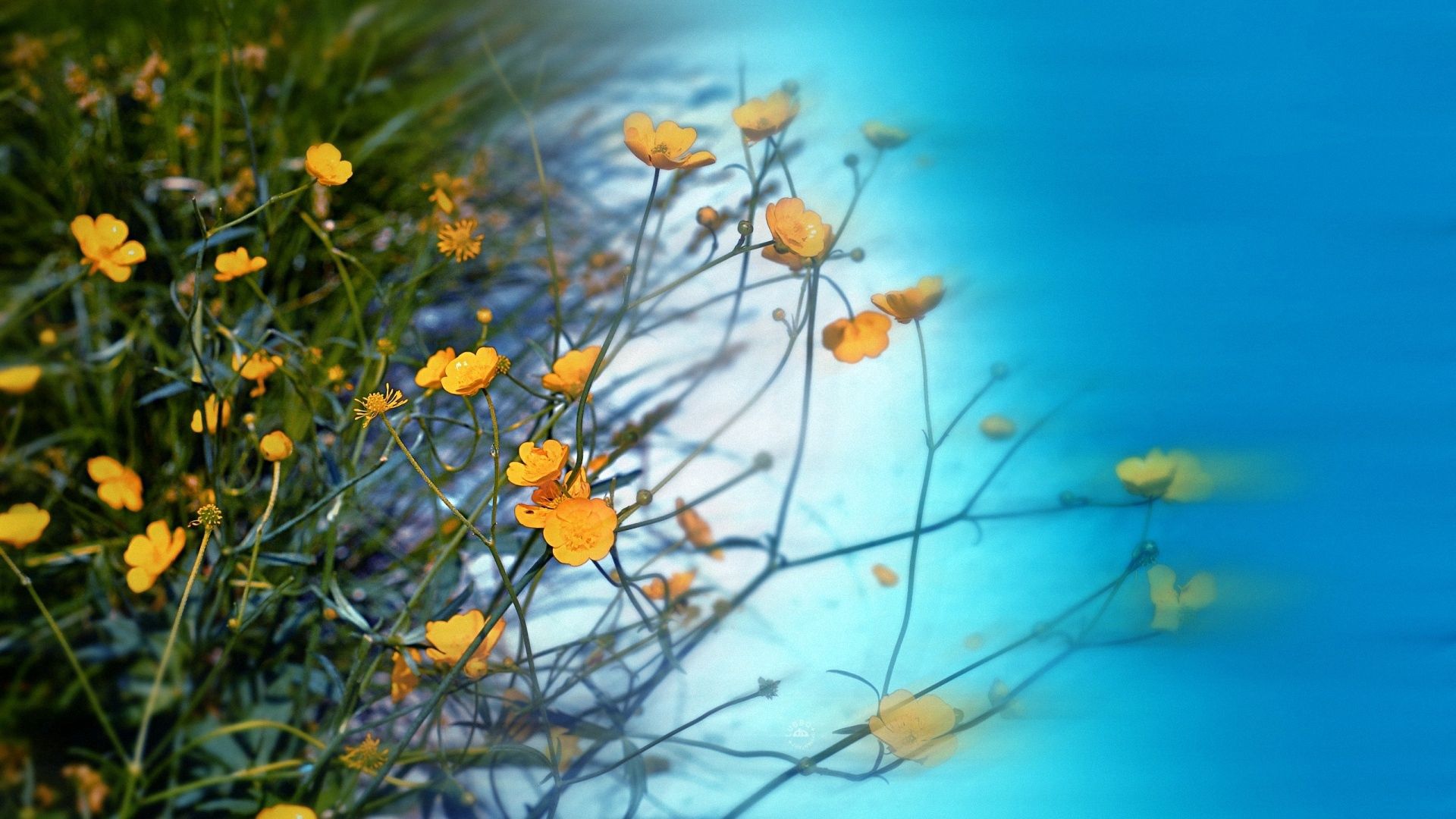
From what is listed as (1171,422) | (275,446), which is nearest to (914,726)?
(1171,422)

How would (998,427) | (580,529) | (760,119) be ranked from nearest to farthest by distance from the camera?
(580,529), (760,119), (998,427)

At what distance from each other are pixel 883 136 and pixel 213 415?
1.68 feet

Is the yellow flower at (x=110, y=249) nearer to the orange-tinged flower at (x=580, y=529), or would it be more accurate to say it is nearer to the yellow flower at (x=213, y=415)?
the yellow flower at (x=213, y=415)

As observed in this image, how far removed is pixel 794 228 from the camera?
509 millimetres

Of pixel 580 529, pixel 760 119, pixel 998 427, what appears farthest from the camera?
pixel 998 427

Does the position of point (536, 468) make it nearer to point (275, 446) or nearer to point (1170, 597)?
point (275, 446)

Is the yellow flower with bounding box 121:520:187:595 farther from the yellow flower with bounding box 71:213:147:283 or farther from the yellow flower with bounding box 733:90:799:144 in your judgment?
the yellow flower with bounding box 733:90:799:144

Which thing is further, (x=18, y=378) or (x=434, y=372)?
(x=18, y=378)

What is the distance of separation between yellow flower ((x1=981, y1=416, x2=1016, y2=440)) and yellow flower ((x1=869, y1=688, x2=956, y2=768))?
231 millimetres

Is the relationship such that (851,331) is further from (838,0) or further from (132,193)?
(132,193)

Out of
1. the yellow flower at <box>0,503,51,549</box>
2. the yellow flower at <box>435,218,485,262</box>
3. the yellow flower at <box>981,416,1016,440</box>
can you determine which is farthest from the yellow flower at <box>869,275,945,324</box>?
the yellow flower at <box>0,503,51,549</box>

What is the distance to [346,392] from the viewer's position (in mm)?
682

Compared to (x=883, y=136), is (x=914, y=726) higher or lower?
lower

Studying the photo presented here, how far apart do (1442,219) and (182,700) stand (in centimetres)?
92
